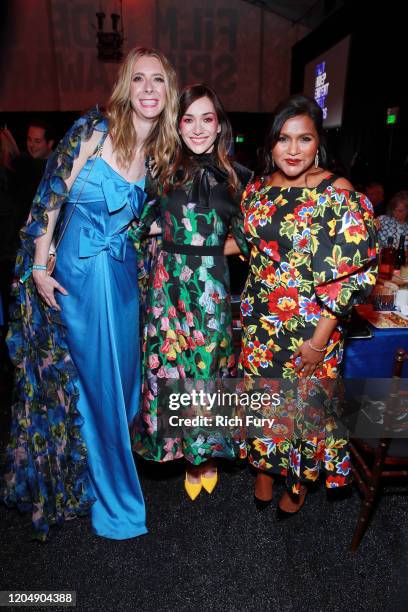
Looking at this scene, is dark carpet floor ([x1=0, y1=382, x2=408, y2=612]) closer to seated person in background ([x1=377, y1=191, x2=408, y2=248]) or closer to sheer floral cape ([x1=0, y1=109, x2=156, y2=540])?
sheer floral cape ([x1=0, y1=109, x2=156, y2=540])

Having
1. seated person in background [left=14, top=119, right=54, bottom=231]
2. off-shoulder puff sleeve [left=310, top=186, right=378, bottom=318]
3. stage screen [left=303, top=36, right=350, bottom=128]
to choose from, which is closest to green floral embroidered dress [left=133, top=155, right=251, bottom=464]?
off-shoulder puff sleeve [left=310, top=186, right=378, bottom=318]

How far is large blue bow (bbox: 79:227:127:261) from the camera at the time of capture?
5.78ft

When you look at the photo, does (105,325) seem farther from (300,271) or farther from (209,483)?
(209,483)

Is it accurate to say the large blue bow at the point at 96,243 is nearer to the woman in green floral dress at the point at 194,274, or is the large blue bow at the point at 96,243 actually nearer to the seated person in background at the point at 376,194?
the woman in green floral dress at the point at 194,274

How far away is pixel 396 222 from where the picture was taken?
3592 millimetres

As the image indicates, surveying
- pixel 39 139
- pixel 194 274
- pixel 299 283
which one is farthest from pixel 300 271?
pixel 39 139

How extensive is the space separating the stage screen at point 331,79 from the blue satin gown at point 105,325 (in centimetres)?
653

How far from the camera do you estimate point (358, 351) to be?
7.56 ft

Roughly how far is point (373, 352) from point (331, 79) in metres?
7.07

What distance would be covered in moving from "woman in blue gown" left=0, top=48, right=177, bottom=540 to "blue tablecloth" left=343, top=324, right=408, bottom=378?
1086mm

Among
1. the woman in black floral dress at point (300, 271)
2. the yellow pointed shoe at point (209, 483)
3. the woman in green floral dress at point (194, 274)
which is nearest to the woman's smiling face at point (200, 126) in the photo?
the woman in green floral dress at point (194, 274)

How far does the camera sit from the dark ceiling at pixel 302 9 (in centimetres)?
833

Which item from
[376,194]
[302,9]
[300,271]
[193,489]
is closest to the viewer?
[300,271]

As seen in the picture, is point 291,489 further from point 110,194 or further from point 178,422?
point 110,194
